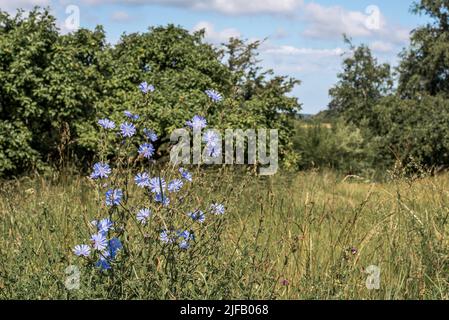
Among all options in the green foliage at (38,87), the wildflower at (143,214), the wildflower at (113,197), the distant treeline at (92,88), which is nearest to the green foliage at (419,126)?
the distant treeline at (92,88)

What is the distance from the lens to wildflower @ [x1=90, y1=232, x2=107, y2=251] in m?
2.52

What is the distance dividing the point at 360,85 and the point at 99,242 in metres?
27.6

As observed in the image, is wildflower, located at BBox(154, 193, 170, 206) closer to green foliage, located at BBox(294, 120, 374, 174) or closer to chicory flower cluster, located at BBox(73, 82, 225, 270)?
chicory flower cluster, located at BBox(73, 82, 225, 270)

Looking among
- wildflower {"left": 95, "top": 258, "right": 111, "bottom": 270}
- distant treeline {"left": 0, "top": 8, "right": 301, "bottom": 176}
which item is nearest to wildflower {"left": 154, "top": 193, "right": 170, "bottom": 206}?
wildflower {"left": 95, "top": 258, "right": 111, "bottom": 270}

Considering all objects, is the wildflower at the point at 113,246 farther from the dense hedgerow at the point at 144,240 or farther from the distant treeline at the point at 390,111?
the distant treeline at the point at 390,111

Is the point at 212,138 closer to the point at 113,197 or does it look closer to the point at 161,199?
the point at 161,199

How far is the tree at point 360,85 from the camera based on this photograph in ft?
87.7

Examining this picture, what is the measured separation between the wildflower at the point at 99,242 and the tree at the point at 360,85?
971 inches

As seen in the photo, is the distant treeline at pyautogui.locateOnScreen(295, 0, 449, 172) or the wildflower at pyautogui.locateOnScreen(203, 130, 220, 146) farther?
the distant treeline at pyautogui.locateOnScreen(295, 0, 449, 172)

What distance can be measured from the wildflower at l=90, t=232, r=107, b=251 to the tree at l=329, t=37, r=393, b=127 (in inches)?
971

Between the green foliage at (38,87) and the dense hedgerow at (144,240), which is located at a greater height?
the green foliage at (38,87)

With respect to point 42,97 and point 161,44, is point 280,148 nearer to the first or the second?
point 161,44

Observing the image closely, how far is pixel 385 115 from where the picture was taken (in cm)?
2341

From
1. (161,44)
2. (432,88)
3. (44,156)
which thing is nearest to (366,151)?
(432,88)
